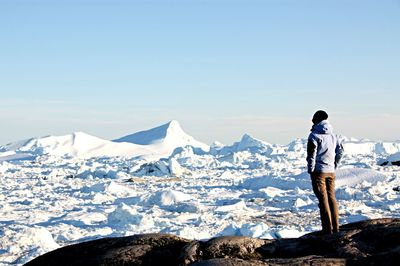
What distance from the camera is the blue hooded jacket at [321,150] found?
233 inches

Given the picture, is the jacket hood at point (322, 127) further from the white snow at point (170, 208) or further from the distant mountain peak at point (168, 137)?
the distant mountain peak at point (168, 137)

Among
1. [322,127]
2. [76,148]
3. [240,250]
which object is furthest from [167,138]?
[240,250]

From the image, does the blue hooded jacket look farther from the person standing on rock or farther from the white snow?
the white snow

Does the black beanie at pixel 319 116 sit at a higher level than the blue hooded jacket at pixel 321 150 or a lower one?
higher

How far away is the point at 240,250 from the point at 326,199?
62.5 inches

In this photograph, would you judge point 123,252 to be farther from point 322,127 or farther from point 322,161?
point 322,127

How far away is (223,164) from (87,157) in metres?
28.0

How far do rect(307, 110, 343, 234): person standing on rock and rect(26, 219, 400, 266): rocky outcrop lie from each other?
Result: 0.72 m

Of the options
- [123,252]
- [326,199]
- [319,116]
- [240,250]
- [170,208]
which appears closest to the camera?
[240,250]

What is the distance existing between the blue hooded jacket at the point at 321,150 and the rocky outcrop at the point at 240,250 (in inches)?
36.8

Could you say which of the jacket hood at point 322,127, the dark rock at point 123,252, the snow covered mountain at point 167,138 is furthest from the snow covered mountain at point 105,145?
the dark rock at point 123,252

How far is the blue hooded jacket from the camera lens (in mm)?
5906

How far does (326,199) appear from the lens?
19.2ft

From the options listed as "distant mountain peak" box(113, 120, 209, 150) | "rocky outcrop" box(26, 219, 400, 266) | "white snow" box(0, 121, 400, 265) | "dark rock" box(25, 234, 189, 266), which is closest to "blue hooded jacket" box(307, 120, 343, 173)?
"rocky outcrop" box(26, 219, 400, 266)
